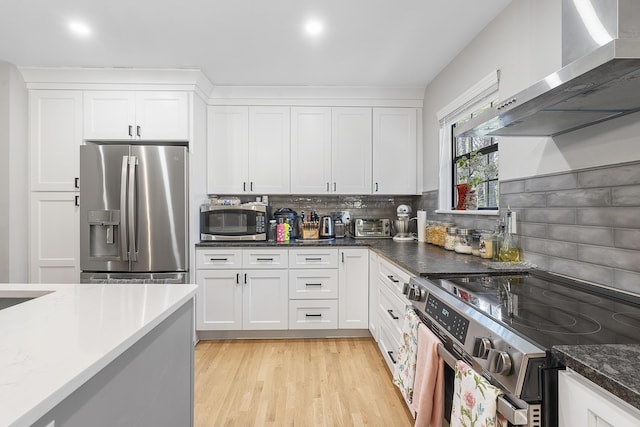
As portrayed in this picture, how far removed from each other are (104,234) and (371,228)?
2.58 metres

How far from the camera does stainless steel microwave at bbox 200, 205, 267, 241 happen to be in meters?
3.21

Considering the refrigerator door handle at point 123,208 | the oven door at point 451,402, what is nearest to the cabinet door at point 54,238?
the refrigerator door handle at point 123,208

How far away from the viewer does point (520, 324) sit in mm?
991

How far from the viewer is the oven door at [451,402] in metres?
0.81

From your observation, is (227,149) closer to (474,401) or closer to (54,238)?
(54,238)

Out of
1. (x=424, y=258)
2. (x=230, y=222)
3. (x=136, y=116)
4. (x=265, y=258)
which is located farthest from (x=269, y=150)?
(x=424, y=258)

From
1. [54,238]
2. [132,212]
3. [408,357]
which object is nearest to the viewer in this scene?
[408,357]

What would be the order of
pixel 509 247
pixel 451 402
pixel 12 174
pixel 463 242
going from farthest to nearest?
pixel 12 174, pixel 463 242, pixel 509 247, pixel 451 402

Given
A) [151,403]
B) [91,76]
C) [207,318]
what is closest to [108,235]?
[207,318]

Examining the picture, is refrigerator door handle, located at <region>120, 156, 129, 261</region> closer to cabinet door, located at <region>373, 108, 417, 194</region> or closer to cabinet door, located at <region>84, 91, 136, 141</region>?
cabinet door, located at <region>84, 91, 136, 141</region>

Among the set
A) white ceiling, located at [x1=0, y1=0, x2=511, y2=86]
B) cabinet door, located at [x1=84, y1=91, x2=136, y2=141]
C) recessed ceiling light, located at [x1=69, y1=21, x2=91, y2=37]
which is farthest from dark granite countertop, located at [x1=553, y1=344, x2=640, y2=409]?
cabinet door, located at [x1=84, y1=91, x2=136, y2=141]

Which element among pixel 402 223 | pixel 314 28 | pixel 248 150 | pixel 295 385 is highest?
pixel 314 28

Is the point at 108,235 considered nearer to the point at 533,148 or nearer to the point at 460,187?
the point at 460,187

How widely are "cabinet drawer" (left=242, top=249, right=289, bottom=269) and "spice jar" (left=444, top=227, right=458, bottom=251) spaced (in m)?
1.44
